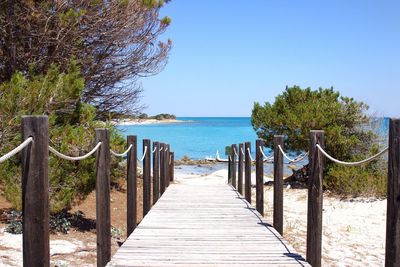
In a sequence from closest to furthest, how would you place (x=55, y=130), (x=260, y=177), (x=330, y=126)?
(x=55, y=130) → (x=260, y=177) → (x=330, y=126)

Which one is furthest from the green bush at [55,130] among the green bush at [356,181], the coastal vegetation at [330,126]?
the coastal vegetation at [330,126]

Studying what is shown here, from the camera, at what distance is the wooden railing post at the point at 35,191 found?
2.59 metres

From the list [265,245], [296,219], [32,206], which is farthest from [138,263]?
[296,219]

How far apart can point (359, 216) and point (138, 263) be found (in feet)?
23.5

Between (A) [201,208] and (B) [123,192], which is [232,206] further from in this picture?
(B) [123,192]

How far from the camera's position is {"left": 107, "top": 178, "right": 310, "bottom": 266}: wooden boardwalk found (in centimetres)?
449

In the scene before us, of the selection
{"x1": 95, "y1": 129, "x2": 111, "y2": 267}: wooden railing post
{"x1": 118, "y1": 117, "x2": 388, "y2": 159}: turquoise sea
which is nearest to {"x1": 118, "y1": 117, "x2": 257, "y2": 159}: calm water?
{"x1": 118, "y1": 117, "x2": 388, "y2": 159}: turquoise sea

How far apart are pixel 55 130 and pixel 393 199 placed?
17.7 feet

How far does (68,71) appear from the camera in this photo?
315 inches

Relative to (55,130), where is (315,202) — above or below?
below

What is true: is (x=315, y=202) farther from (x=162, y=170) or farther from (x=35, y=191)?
(x=162, y=170)

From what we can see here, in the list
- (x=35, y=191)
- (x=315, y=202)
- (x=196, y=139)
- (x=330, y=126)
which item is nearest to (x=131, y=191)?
(x=315, y=202)

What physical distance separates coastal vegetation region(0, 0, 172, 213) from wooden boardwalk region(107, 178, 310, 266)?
1573mm

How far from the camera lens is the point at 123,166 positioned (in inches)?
421
